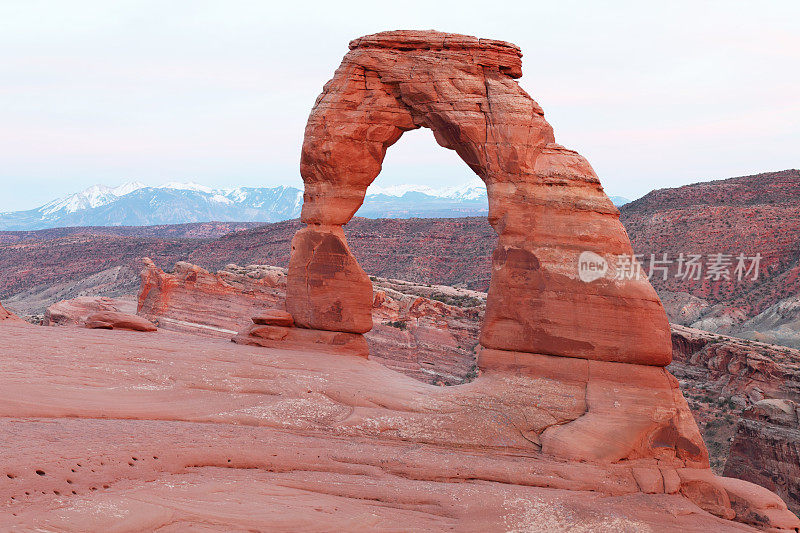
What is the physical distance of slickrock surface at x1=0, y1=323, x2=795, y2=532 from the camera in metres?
8.91

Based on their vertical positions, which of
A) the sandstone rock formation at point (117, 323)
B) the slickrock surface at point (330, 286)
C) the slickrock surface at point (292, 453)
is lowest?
the slickrock surface at point (292, 453)

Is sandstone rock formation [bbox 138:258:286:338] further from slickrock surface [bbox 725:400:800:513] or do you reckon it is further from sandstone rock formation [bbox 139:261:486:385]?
slickrock surface [bbox 725:400:800:513]

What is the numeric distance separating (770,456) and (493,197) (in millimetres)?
15310

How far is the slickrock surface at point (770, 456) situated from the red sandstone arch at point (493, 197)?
1184 centimetres

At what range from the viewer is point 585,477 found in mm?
12039

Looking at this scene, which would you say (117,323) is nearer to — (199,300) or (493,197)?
(493,197)

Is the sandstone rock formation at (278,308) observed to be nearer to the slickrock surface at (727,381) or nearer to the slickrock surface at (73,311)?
the slickrock surface at (73,311)

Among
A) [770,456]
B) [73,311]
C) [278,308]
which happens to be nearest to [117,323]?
[73,311]

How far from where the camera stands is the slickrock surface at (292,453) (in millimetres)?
8914

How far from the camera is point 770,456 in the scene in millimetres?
22312

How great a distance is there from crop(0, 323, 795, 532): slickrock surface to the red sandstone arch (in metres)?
1.29

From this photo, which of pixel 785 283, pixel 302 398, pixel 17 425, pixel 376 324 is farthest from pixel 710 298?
pixel 17 425

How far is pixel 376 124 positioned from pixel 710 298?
49933 millimetres

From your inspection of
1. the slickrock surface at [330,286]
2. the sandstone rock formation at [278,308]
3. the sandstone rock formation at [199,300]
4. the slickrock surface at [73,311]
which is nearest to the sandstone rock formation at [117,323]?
the slickrock surface at [330,286]
